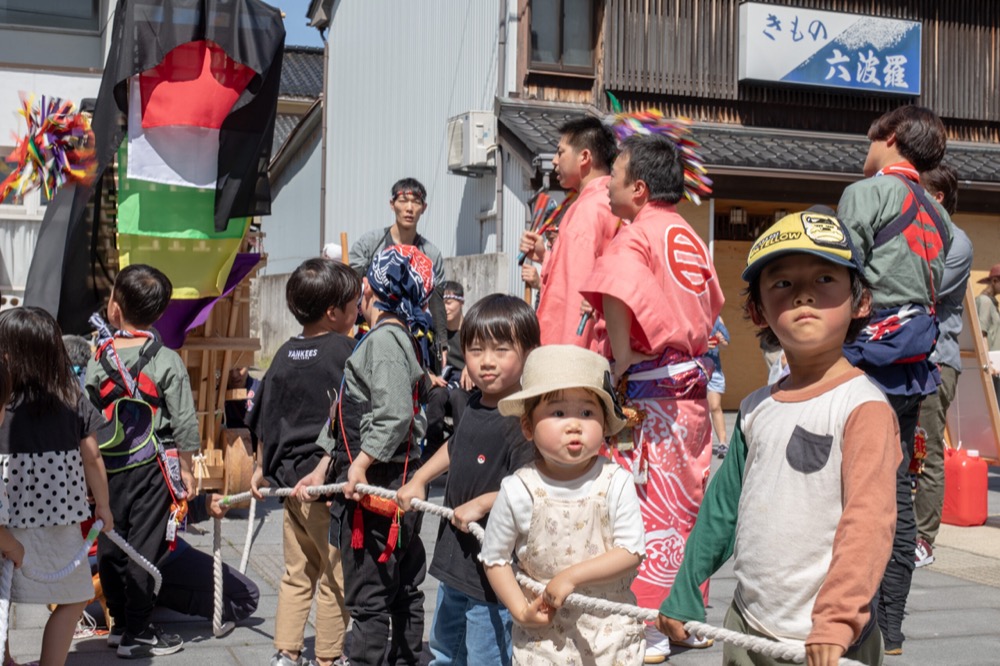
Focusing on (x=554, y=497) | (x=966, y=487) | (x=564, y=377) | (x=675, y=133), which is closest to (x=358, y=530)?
(x=554, y=497)

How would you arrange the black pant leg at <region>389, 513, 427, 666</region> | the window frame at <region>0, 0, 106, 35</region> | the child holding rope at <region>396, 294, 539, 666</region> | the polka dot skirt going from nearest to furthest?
1. the child holding rope at <region>396, 294, 539, 666</region>
2. the polka dot skirt
3. the black pant leg at <region>389, 513, 427, 666</region>
4. the window frame at <region>0, 0, 106, 35</region>

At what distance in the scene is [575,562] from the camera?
10.0ft

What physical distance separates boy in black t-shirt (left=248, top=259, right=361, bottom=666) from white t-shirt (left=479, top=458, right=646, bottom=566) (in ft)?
5.68

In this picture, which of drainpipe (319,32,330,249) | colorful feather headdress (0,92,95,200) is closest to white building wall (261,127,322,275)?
drainpipe (319,32,330,249)

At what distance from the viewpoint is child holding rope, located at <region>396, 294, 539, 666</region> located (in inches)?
142

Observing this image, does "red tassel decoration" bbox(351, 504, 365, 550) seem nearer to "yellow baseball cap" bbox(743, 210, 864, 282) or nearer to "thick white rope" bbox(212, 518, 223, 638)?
"thick white rope" bbox(212, 518, 223, 638)

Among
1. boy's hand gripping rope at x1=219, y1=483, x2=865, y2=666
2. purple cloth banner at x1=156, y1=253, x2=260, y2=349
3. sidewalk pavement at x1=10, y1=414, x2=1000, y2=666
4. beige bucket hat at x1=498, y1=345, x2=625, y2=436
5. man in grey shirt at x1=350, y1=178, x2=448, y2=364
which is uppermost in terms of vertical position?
man in grey shirt at x1=350, y1=178, x2=448, y2=364

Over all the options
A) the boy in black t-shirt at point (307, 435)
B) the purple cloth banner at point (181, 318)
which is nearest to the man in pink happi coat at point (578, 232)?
the boy in black t-shirt at point (307, 435)

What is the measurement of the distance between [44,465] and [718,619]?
2.96 meters

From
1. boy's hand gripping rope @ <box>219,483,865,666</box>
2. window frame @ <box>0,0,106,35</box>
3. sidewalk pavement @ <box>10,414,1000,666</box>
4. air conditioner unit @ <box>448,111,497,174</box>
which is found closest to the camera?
boy's hand gripping rope @ <box>219,483,865,666</box>

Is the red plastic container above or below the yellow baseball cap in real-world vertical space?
below

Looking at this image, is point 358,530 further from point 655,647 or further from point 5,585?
point 655,647

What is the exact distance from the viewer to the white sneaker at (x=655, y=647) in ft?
15.8

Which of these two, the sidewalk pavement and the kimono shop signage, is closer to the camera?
the sidewalk pavement
